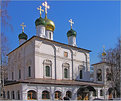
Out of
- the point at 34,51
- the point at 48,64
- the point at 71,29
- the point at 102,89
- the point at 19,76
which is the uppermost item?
the point at 71,29

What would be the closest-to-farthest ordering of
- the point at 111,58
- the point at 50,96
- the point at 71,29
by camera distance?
the point at 50,96, the point at 111,58, the point at 71,29

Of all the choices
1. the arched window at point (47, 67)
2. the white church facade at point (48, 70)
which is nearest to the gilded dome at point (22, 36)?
the white church facade at point (48, 70)

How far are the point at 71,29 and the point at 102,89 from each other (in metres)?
11.1

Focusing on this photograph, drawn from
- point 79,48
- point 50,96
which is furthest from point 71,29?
point 50,96

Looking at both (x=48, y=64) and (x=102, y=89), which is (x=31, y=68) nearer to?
(x=48, y=64)

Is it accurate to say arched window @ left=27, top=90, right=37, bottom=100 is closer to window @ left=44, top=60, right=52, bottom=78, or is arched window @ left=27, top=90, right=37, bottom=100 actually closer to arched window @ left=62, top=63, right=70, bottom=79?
window @ left=44, top=60, right=52, bottom=78

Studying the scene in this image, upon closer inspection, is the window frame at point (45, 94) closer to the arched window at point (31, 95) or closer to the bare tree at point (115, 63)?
the arched window at point (31, 95)

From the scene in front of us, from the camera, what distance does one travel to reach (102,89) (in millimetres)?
24188

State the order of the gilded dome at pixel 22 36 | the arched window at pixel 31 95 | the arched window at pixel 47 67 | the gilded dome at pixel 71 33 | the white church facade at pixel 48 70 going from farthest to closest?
1. the gilded dome at pixel 22 36
2. the gilded dome at pixel 71 33
3. the arched window at pixel 47 67
4. the white church facade at pixel 48 70
5. the arched window at pixel 31 95

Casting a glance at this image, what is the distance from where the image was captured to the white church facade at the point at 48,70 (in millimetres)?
17206

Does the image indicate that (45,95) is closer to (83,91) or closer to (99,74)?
(83,91)

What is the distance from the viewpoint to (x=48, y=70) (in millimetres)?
20750

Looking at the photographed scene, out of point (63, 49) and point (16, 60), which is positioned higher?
point (63, 49)

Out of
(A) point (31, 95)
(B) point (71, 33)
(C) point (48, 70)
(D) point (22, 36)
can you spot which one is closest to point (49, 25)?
(B) point (71, 33)
